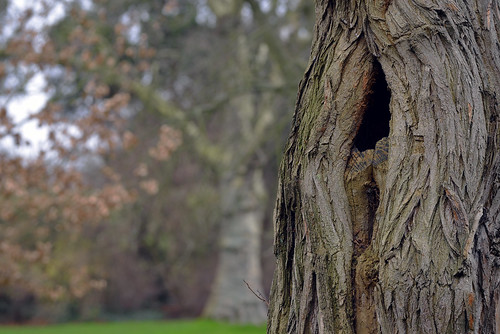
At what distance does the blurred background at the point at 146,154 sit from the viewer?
10195 millimetres

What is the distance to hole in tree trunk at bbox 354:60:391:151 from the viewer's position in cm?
265

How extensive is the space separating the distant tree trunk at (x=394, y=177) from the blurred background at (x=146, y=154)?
16.1ft

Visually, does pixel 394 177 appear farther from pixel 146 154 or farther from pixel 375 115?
pixel 146 154

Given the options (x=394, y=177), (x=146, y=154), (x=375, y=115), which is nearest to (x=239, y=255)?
(x=146, y=154)

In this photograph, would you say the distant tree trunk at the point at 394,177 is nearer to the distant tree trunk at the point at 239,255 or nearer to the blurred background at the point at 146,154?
the blurred background at the point at 146,154

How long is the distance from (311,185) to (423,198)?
497 mm

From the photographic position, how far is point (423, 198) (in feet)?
7.61

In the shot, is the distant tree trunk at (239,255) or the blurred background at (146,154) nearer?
the blurred background at (146,154)

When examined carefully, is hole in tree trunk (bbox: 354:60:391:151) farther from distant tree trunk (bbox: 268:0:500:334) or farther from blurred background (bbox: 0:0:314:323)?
blurred background (bbox: 0:0:314:323)

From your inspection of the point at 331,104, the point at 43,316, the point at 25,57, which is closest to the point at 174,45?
the point at 25,57

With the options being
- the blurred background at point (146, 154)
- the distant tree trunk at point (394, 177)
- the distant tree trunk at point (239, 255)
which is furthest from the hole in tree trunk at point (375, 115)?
the distant tree trunk at point (239, 255)

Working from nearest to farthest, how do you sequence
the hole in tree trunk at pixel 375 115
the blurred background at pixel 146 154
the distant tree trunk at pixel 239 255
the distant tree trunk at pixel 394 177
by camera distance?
the distant tree trunk at pixel 394 177 → the hole in tree trunk at pixel 375 115 → the blurred background at pixel 146 154 → the distant tree trunk at pixel 239 255

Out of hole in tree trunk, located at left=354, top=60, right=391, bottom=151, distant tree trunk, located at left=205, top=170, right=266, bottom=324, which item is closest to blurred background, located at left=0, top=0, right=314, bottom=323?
distant tree trunk, located at left=205, top=170, right=266, bottom=324

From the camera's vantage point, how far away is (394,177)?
7.92 feet
